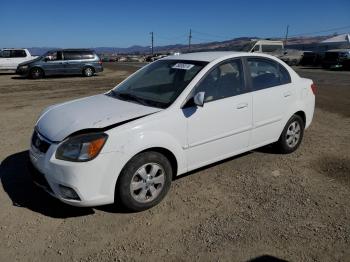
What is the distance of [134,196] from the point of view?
12.6 ft

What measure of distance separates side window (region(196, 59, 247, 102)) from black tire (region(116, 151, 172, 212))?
98 cm

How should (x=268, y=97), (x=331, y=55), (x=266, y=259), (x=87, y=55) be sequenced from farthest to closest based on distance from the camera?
(x=331, y=55) → (x=87, y=55) → (x=268, y=97) → (x=266, y=259)

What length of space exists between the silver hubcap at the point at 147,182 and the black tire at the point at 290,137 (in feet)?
7.67

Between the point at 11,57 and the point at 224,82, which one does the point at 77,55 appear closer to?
the point at 11,57

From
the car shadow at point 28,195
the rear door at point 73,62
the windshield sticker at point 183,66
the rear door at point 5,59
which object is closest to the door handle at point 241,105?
the windshield sticker at point 183,66

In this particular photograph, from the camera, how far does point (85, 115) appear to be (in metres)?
4.00

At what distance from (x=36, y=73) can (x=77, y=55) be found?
2.59 m

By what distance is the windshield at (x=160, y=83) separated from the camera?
169 inches

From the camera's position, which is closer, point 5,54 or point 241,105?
point 241,105

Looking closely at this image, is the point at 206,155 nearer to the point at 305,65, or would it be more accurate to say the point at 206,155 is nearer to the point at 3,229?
the point at 3,229

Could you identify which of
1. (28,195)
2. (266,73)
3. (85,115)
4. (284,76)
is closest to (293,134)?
(284,76)

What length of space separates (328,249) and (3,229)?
10.1 feet

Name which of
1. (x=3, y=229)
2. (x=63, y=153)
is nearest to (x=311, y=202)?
(x=63, y=153)

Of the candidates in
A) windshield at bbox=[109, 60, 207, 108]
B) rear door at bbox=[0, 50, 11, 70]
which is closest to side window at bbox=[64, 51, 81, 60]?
rear door at bbox=[0, 50, 11, 70]
